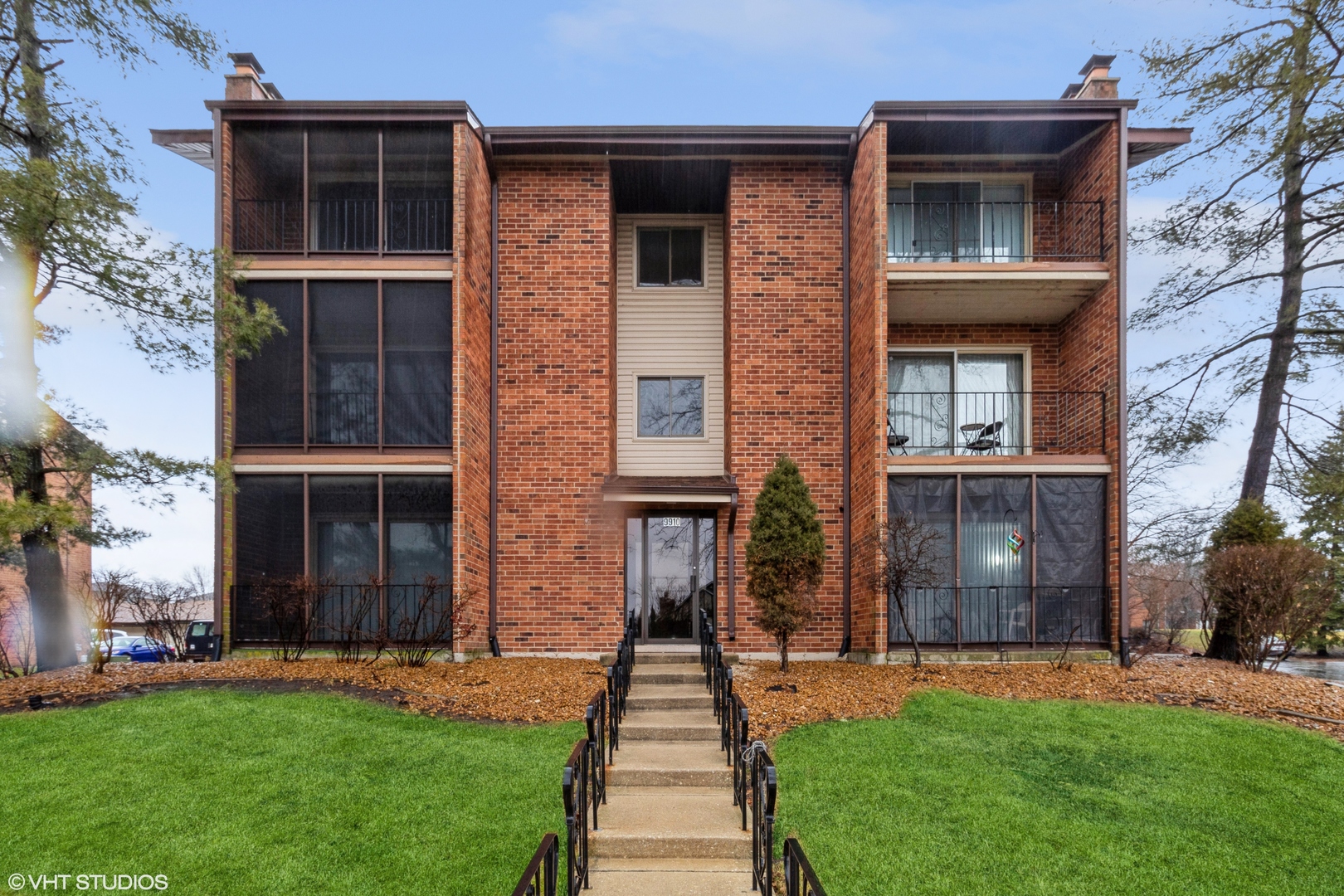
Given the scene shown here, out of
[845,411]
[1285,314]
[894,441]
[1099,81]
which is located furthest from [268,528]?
[1285,314]

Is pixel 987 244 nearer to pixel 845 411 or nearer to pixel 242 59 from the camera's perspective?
pixel 845 411

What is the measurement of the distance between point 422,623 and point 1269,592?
36.7 ft

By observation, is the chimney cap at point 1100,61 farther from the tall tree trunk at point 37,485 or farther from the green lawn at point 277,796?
the tall tree trunk at point 37,485

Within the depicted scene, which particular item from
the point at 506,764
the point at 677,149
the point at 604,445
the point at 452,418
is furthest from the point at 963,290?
the point at 506,764

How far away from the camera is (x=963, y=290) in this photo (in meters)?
11.6

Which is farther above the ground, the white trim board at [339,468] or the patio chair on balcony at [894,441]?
the patio chair on balcony at [894,441]

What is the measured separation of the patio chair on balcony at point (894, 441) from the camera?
478 inches

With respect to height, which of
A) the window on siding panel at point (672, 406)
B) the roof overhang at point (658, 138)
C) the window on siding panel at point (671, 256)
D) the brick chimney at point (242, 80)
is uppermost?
the brick chimney at point (242, 80)

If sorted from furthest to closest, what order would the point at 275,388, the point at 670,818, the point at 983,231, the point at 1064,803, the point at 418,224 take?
the point at 983,231
the point at 418,224
the point at 275,388
the point at 1064,803
the point at 670,818

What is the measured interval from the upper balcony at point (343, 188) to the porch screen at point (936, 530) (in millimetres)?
7367

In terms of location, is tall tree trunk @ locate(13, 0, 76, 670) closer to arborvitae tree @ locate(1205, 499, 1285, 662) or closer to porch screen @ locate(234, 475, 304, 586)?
porch screen @ locate(234, 475, 304, 586)

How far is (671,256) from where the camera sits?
526 inches

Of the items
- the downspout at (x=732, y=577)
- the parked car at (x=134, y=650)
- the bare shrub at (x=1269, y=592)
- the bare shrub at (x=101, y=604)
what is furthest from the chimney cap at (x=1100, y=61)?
the parked car at (x=134, y=650)

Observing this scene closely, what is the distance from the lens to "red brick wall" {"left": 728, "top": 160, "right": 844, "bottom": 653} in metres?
12.0
